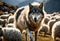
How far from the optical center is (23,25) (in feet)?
38.5

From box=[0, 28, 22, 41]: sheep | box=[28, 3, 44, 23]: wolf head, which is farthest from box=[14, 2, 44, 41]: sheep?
box=[0, 28, 22, 41]: sheep

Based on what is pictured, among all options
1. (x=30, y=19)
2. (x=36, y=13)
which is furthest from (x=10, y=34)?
(x=36, y=13)

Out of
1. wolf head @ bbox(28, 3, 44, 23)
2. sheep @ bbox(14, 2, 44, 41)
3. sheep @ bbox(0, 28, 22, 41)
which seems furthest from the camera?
sheep @ bbox(0, 28, 22, 41)

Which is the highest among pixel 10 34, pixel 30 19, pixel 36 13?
pixel 36 13

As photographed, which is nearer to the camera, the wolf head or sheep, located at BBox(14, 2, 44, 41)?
the wolf head

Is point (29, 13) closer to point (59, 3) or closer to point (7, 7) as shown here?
point (7, 7)

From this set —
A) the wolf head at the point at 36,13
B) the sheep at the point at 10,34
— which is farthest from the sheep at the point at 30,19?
the sheep at the point at 10,34

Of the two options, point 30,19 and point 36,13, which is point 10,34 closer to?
point 30,19

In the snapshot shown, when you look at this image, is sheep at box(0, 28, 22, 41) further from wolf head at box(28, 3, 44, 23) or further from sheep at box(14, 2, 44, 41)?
wolf head at box(28, 3, 44, 23)

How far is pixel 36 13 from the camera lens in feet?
33.6

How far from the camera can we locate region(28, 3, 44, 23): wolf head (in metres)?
10.0

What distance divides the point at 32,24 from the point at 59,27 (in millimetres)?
6027

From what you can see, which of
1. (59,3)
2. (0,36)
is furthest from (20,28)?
(59,3)

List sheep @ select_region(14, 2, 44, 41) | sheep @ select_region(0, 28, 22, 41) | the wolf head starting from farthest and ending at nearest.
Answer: sheep @ select_region(0, 28, 22, 41), sheep @ select_region(14, 2, 44, 41), the wolf head
